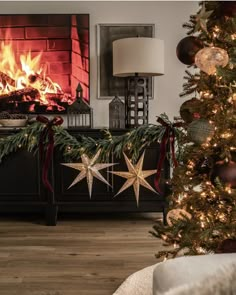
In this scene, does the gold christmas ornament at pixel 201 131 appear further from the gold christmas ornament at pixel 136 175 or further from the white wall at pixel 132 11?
the white wall at pixel 132 11

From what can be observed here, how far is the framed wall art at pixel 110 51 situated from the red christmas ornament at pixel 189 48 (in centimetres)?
197

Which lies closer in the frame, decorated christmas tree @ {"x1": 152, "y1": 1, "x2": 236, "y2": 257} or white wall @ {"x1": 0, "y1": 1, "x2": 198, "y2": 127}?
decorated christmas tree @ {"x1": 152, "y1": 1, "x2": 236, "y2": 257}

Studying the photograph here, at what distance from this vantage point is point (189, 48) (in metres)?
1.66

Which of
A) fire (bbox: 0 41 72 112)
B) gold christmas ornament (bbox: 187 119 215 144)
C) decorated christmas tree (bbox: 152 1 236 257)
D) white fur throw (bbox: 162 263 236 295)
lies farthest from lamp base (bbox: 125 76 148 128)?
white fur throw (bbox: 162 263 236 295)

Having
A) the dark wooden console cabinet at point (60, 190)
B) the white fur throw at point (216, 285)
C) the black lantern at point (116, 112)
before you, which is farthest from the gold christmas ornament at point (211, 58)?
the black lantern at point (116, 112)

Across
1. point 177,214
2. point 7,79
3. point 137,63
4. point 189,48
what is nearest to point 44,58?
point 7,79

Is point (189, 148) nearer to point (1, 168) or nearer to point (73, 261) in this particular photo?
point (73, 261)

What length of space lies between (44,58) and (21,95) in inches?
15.2

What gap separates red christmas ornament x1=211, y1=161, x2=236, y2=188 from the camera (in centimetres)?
151

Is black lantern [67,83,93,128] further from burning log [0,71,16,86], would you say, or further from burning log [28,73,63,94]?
burning log [0,71,16,86]

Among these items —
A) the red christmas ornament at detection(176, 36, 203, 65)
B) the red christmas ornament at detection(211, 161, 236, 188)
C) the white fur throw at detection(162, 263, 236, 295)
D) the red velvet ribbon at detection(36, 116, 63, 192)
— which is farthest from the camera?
the red velvet ribbon at detection(36, 116, 63, 192)

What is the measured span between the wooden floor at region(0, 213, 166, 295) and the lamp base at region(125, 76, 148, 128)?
82 centimetres

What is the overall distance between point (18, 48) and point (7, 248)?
1.80m

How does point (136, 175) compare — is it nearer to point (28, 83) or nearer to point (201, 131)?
point (28, 83)
